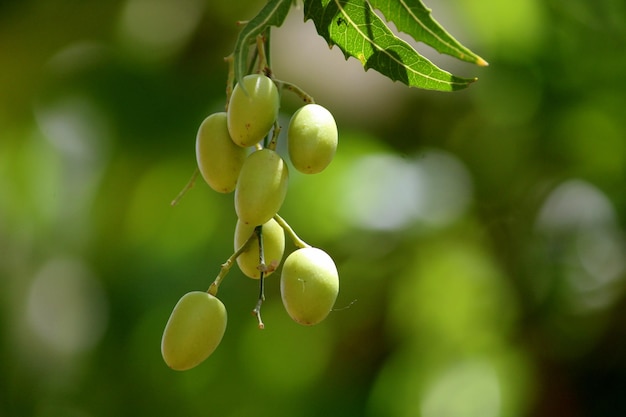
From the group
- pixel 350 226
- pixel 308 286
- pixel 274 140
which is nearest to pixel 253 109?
pixel 274 140

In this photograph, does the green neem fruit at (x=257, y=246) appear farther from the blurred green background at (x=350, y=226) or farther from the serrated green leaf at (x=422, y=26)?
the blurred green background at (x=350, y=226)

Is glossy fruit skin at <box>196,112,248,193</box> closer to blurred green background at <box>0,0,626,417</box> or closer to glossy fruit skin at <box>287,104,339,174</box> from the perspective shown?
glossy fruit skin at <box>287,104,339,174</box>

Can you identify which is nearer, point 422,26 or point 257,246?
point 422,26

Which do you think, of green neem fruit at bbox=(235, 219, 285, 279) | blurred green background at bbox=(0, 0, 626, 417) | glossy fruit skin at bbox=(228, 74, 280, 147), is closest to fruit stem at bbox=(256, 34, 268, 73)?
glossy fruit skin at bbox=(228, 74, 280, 147)

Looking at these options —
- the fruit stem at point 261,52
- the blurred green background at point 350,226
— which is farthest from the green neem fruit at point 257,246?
the blurred green background at point 350,226

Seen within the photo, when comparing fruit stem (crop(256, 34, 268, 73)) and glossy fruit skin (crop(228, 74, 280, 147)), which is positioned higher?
fruit stem (crop(256, 34, 268, 73))

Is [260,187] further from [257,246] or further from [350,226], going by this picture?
[350,226]
